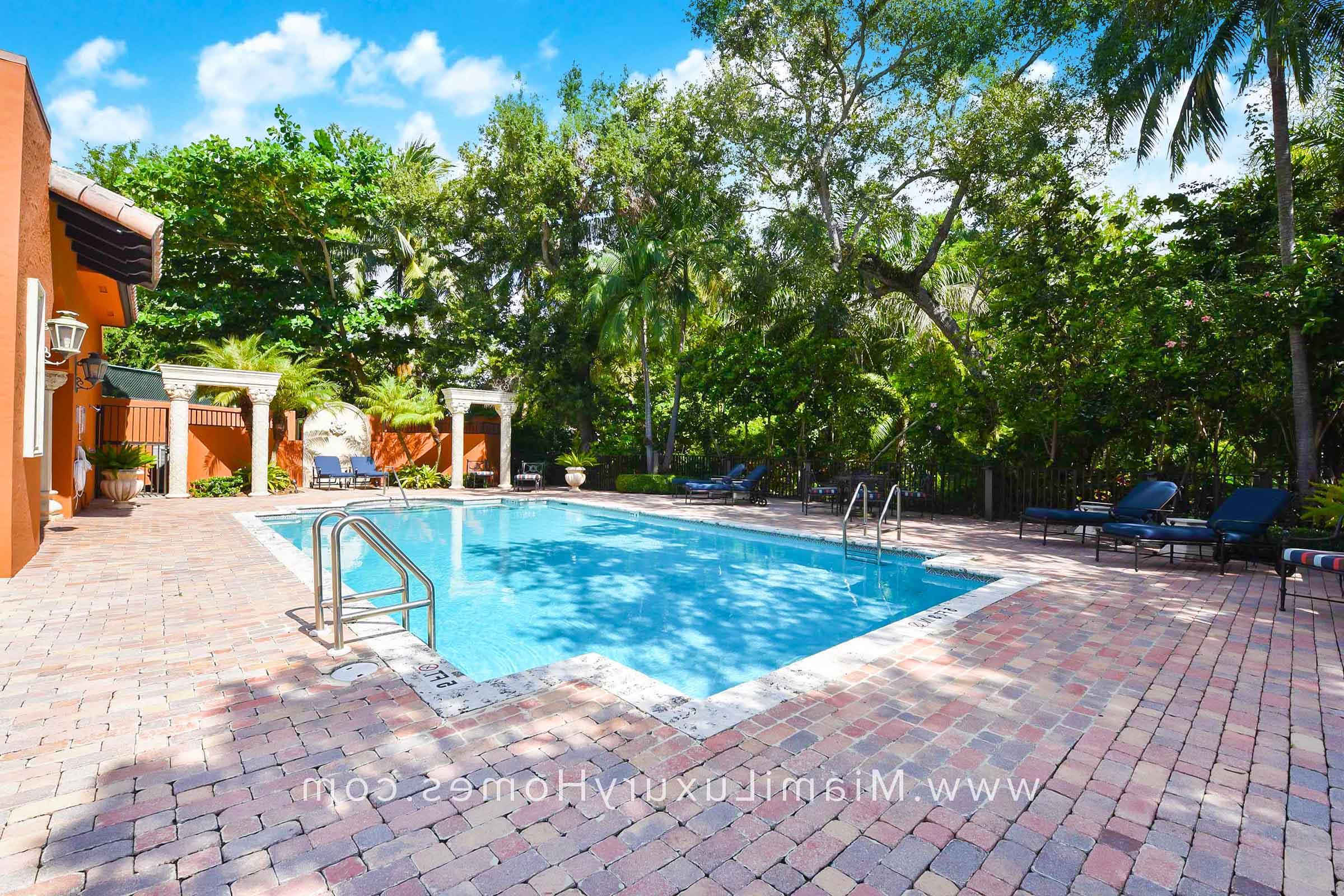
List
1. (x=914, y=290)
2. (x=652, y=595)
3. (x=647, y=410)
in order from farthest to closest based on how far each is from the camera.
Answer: (x=647, y=410) → (x=914, y=290) → (x=652, y=595)

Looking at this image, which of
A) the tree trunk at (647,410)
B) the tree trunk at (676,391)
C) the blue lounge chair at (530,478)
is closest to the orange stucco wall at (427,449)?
the blue lounge chair at (530,478)

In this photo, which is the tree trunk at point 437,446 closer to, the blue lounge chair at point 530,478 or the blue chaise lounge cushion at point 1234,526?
the blue lounge chair at point 530,478

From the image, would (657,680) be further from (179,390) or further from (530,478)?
(530,478)

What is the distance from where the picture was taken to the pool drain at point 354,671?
12.5 ft

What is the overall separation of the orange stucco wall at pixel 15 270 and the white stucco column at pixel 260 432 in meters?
9.56

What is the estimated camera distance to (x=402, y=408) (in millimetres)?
19156

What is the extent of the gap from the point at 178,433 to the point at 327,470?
338 cm

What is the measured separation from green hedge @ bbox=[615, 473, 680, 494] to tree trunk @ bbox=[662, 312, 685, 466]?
2.40 ft

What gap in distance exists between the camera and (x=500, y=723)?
3.21 m

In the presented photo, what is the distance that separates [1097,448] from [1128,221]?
165 inches

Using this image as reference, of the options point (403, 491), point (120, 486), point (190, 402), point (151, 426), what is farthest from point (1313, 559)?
point (151, 426)

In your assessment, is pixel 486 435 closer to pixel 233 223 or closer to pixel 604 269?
pixel 604 269

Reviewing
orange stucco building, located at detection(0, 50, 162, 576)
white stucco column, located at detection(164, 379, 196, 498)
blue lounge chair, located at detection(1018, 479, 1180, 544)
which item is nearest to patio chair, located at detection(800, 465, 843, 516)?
blue lounge chair, located at detection(1018, 479, 1180, 544)

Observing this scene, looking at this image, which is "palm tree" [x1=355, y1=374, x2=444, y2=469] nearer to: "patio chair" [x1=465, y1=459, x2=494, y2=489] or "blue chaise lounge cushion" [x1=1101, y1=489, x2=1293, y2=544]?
"patio chair" [x1=465, y1=459, x2=494, y2=489]
